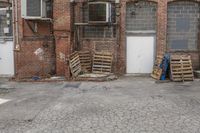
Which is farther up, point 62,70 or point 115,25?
point 115,25

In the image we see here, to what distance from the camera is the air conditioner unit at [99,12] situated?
515 inches

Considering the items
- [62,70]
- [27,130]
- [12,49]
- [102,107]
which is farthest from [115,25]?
[27,130]

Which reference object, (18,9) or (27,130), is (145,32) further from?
(27,130)

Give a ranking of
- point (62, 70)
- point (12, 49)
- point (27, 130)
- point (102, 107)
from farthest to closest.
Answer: point (12, 49) < point (62, 70) < point (102, 107) < point (27, 130)

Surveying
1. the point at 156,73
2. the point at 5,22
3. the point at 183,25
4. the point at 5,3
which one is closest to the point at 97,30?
the point at 156,73

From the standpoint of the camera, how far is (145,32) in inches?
536

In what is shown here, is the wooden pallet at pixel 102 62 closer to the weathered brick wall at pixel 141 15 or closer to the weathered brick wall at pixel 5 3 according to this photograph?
the weathered brick wall at pixel 141 15

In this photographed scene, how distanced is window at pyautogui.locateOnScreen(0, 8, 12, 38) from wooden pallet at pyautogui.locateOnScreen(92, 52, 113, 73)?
4.40 metres

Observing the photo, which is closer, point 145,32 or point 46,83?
point 46,83

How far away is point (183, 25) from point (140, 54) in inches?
92.5

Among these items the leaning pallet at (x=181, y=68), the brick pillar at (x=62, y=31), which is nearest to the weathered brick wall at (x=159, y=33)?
the leaning pallet at (x=181, y=68)

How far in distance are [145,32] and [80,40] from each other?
302cm

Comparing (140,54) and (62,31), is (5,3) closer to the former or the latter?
(62,31)

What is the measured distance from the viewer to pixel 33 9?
12.8 m
